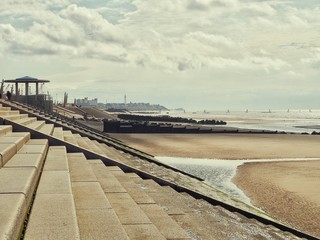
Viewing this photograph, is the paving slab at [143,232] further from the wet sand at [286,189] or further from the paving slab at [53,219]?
the wet sand at [286,189]

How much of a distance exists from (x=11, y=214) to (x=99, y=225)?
3.49ft

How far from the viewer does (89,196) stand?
5.69m

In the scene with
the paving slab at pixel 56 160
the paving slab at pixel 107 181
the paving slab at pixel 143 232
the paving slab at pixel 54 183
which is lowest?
the paving slab at pixel 143 232

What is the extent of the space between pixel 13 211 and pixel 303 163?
2081cm

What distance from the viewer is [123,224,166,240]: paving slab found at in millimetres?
4535

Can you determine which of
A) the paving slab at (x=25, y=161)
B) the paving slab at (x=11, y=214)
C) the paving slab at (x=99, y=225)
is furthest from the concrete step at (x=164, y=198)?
the paving slab at (x=11, y=214)

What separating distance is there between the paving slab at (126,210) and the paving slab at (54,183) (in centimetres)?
79

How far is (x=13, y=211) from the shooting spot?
4004 mm

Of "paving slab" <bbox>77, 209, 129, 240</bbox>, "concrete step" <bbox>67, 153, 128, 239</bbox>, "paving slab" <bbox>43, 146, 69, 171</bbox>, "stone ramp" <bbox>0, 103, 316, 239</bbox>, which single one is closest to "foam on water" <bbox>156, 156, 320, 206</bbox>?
"stone ramp" <bbox>0, 103, 316, 239</bbox>

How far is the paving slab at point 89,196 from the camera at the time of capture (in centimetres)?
521

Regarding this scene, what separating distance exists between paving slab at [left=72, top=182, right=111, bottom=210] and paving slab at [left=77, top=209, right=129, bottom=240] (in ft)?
0.72

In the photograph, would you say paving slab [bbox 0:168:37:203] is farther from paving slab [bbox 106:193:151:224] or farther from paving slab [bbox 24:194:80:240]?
paving slab [bbox 106:193:151:224]

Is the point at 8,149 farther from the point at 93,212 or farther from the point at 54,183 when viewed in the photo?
the point at 93,212

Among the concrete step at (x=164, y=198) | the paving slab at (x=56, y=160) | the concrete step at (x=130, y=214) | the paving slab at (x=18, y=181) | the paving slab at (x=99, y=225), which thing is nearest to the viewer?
the paving slab at (x=99, y=225)
